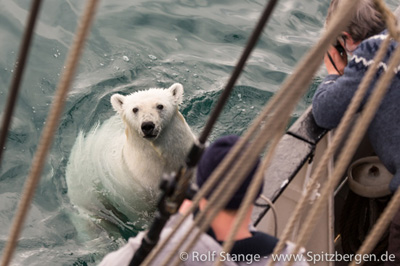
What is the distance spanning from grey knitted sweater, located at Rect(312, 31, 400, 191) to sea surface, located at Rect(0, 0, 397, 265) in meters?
2.42

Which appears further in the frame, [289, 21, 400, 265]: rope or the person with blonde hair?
Answer: the person with blonde hair

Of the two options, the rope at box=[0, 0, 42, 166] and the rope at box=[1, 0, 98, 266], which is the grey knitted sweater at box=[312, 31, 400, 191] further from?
the rope at box=[0, 0, 42, 166]

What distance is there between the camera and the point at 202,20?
22.0ft

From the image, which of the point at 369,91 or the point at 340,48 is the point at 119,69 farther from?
the point at 369,91

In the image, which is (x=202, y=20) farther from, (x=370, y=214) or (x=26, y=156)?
(x=370, y=214)

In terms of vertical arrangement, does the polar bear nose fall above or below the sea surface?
above

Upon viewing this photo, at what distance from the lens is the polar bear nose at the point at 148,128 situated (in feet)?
12.6

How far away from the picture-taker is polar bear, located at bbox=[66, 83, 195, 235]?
4070 mm

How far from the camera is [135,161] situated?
14.1 ft

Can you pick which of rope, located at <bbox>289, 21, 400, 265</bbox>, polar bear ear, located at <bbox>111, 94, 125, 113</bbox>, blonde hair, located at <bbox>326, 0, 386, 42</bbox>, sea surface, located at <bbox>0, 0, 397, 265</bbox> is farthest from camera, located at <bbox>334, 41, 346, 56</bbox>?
sea surface, located at <bbox>0, 0, 397, 265</bbox>

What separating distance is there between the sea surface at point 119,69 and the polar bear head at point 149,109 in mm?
1000

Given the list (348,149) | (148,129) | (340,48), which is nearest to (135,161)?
(148,129)

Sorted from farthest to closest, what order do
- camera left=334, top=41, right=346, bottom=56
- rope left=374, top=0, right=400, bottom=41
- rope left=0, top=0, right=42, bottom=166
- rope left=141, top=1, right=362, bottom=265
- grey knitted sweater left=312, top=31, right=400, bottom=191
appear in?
camera left=334, top=41, right=346, bottom=56 → grey knitted sweater left=312, top=31, right=400, bottom=191 → rope left=374, top=0, right=400, bottom=41 → rope left=141, top=1, right=362, bottom=265 → rope left=0, top=0, right=42, bottom=166

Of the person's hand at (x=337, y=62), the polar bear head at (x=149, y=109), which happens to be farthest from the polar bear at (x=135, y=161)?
the person's hand at (x=337, y=62)
